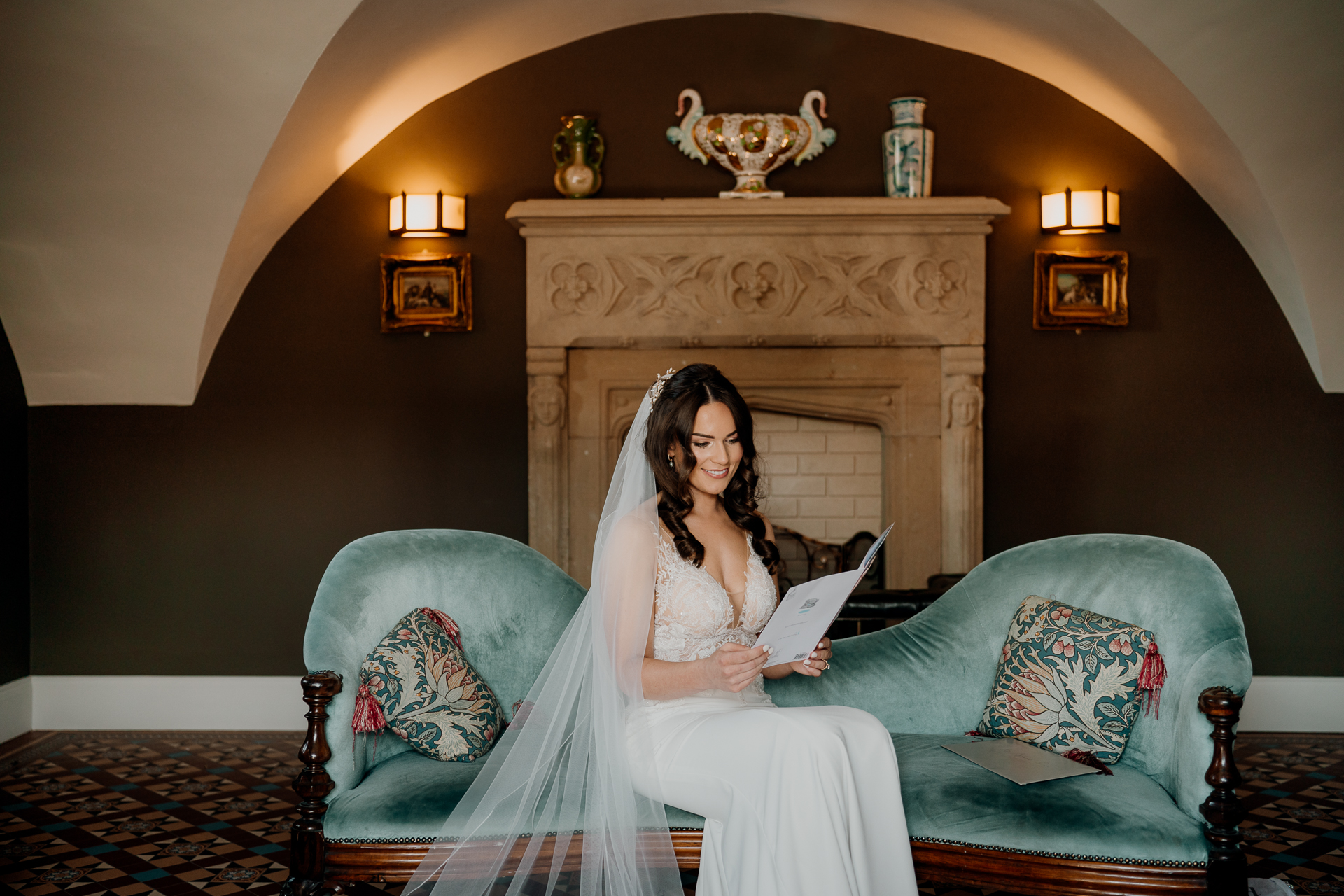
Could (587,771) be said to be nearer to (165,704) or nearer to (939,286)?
(939,286)

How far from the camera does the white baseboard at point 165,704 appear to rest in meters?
4.66

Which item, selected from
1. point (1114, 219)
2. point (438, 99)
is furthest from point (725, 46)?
point (1114, 219)

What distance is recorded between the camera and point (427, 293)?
15.5ft

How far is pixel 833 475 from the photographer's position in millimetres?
4945

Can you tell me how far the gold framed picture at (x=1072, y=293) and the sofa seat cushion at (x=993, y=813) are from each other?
110 inches

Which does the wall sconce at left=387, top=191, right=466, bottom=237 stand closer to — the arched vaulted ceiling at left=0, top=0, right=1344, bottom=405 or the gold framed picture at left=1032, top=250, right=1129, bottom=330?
the arched vaulted ceiling at left=0, top=0, right=1344, bottom=405

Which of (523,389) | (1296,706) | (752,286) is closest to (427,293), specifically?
(523,389)

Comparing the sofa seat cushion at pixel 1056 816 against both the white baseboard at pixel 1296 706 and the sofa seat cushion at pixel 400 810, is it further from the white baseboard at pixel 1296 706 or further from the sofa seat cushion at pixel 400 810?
the white baseboard at pixel 1296 706

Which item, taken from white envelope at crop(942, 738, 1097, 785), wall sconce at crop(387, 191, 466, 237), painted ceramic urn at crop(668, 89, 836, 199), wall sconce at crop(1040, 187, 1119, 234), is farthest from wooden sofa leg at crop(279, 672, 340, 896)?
wall sconce at crop(1040, 187, 1119, 234)

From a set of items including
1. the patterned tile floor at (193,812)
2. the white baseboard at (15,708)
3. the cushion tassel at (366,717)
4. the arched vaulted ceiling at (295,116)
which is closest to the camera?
the cushion tassel at (366,717)

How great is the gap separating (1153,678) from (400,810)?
1.83 meters

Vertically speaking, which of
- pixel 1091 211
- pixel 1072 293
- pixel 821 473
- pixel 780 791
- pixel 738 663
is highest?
pixel 1091 211

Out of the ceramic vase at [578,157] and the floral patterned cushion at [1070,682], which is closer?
the floral patterned cushion at [1070,682]

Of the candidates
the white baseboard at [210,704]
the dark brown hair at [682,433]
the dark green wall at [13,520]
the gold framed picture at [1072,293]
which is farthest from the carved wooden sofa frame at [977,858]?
the dark green wall at [13,520]
